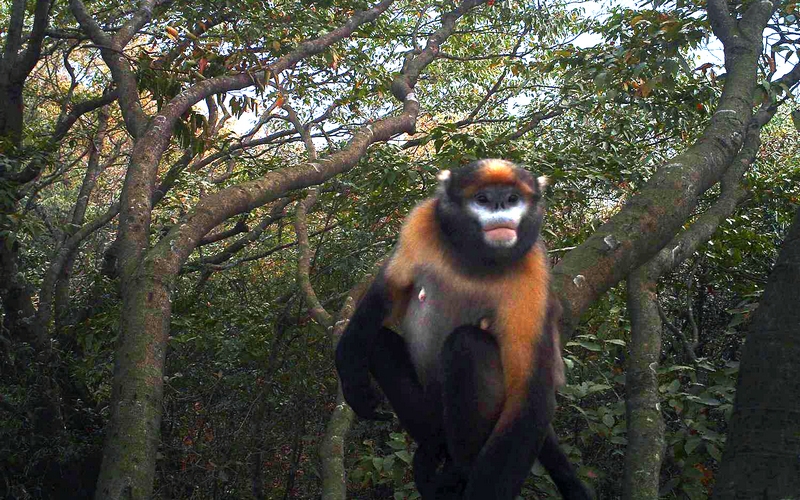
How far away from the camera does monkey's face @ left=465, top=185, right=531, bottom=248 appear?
2.53 m

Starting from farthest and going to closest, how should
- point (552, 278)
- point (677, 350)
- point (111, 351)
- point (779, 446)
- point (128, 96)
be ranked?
point (111, 351)
point (677, 350)
point (128, 96)
point (552, 278)
point (779, 446)

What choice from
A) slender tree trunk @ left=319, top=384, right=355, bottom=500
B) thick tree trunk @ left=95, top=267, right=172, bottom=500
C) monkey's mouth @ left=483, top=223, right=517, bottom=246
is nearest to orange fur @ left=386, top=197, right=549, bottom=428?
monkey's mouth @ left=483, top=223, right=517, bottom=246

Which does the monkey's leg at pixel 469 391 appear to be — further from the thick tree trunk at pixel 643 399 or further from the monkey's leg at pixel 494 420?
the thick tree trunk at pixel 643 399

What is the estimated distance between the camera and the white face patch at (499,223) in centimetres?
253

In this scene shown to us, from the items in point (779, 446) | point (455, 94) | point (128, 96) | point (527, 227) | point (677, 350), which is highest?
point (455, 94)

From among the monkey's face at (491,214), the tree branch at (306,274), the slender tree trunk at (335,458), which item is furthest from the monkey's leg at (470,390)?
the tree branch at (306,274)

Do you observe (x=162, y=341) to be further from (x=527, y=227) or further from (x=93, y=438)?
(x=93, y=438)

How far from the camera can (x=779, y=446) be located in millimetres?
1628

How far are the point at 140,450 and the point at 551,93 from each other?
22.2 feet

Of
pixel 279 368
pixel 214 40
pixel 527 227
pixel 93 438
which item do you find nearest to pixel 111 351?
pixel 93 438

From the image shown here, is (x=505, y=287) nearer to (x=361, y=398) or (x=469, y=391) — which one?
(x=469, y=391)

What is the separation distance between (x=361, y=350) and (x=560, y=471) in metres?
0.90

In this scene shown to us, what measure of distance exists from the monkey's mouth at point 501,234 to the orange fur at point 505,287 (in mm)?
139

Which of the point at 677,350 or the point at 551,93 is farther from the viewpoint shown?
the point at 551,93
